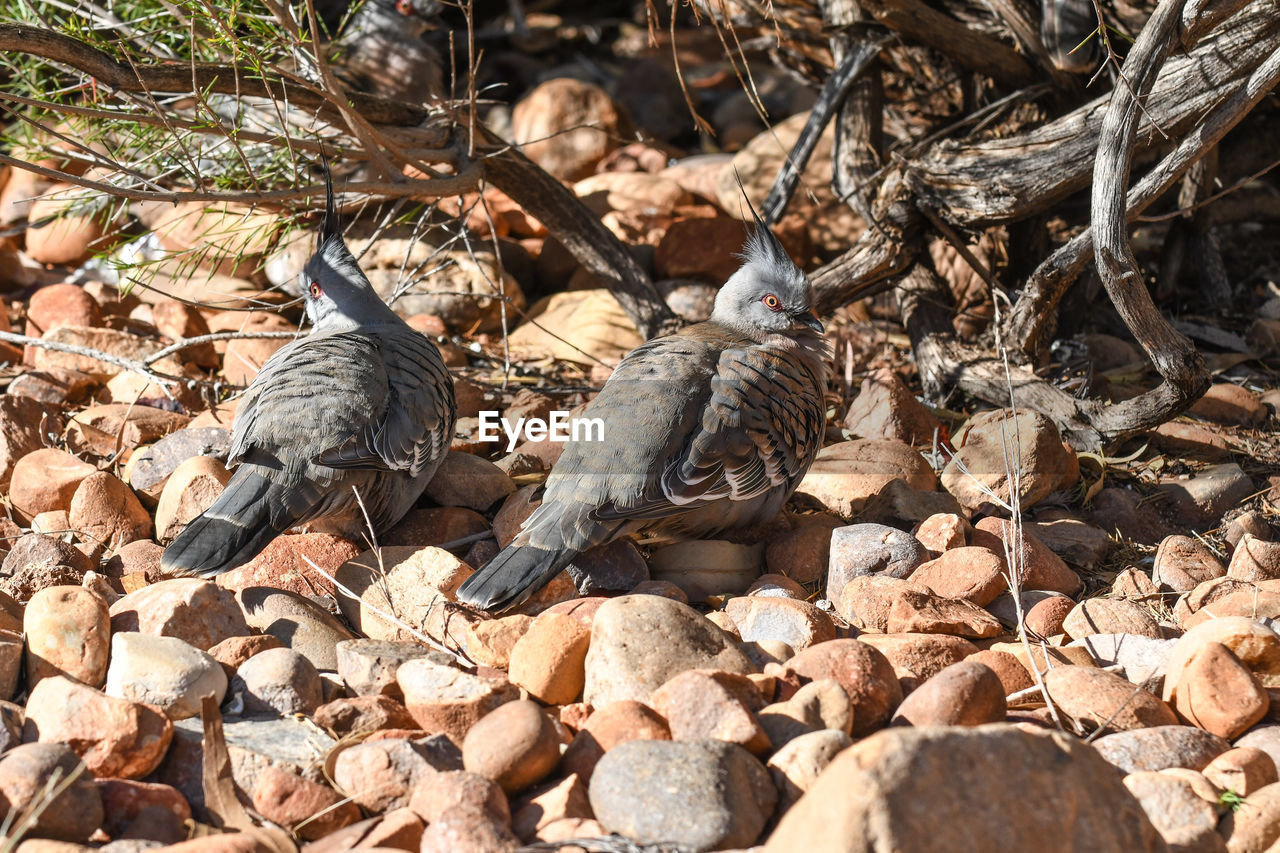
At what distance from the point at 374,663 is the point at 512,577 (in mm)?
661

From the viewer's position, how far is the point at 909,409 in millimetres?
5238

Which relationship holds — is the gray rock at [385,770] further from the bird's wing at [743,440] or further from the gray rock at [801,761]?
the bird's wing at [743,440]

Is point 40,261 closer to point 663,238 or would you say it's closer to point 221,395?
point 221,395

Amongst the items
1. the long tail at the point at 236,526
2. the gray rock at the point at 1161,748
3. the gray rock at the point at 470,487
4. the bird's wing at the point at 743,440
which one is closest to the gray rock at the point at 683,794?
the gray rock at the point at 1161,748

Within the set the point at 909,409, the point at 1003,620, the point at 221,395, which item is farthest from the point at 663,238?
the point at 1003,620

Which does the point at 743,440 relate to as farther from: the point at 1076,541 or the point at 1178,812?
the point at 1178,812

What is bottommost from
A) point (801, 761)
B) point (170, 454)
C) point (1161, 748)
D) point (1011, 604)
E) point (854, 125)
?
point (1011, 604)

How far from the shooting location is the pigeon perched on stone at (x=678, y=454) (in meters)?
3.84

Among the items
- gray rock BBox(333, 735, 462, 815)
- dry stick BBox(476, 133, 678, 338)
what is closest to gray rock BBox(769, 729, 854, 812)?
gray rock BBox(333, 735, 462, 815)

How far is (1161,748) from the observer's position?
2766mm

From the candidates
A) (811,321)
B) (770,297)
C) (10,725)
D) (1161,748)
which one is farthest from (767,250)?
(10,725)

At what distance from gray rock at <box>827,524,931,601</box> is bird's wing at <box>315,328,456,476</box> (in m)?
1.59

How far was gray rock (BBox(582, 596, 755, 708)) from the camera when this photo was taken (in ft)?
9.84

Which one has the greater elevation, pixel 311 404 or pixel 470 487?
pixel 311 404
